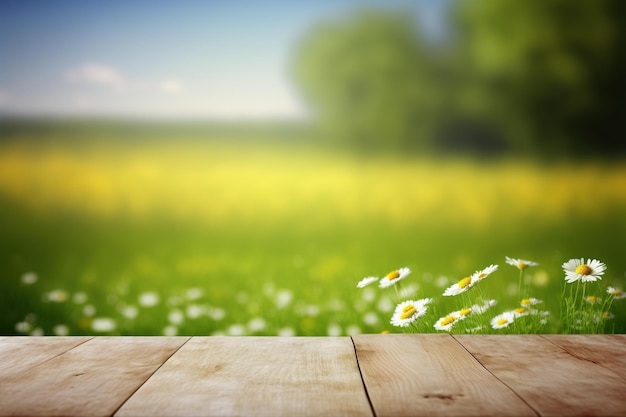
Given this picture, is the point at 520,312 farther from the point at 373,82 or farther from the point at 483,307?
the point at 373,82

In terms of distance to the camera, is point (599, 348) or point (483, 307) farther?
point (483, 307)

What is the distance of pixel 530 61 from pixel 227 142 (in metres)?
1.12

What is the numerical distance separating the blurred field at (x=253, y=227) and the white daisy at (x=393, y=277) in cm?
11

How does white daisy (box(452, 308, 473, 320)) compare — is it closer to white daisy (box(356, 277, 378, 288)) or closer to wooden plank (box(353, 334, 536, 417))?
white daisy (box(356, 277, 378, 288))

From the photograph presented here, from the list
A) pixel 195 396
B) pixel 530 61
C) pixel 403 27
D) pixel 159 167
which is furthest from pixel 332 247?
pixel 195 396

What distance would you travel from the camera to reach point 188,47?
7.39 ft

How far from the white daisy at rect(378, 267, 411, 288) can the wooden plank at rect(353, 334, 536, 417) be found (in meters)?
0.62

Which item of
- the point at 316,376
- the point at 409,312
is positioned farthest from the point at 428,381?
the point at 409,312

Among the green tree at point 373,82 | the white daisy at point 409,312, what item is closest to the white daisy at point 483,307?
the white daisy at point 409,312

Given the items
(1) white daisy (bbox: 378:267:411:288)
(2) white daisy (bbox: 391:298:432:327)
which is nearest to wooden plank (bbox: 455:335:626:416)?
(2) white daisy (bbox: 391:298:432:327)

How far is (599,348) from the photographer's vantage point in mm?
1314

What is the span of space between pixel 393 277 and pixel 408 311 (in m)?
0.23

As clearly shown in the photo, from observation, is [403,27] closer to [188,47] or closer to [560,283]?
[188,47]

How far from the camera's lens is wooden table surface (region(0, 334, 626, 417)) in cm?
93
